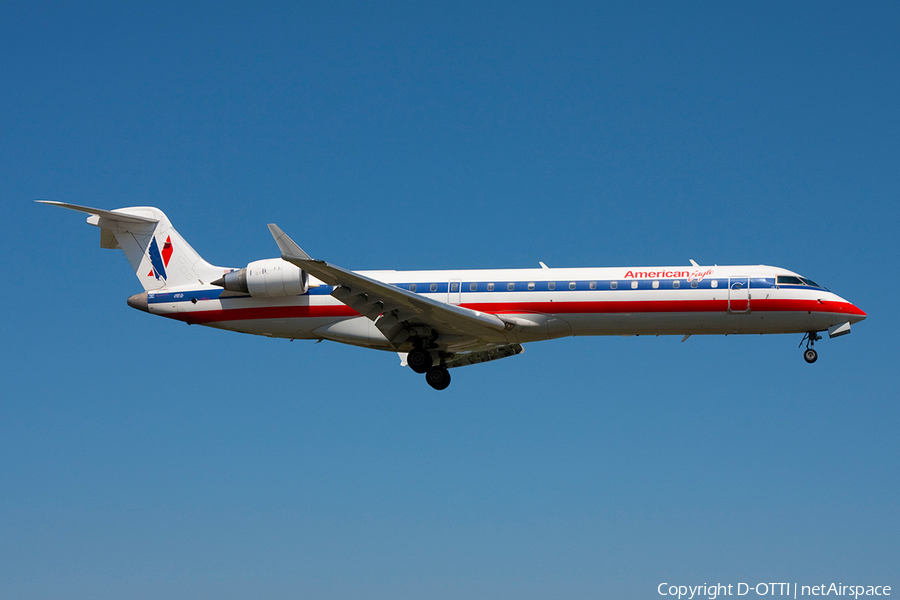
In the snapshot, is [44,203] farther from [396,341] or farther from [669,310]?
[669,310]

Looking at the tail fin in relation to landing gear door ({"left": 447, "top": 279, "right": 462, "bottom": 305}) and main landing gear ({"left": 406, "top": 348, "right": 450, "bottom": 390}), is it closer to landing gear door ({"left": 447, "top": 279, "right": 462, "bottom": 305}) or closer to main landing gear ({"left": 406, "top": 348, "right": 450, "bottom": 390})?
main landing gear ({"left": 406, "top": 348, "right": 450, "bottom": 390})

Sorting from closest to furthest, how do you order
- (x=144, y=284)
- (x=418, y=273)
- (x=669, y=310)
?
(x=669, y=310), (x=418, y=273), (x=144, y=284)

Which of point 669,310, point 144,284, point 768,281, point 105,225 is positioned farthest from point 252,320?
point 768,281

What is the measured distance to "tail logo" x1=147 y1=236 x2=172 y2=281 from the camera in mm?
29031

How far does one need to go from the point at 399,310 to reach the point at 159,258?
860 centimetres

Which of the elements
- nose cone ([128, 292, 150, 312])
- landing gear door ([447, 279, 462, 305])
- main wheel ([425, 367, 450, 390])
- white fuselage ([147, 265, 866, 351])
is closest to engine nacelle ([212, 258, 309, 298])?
white fuselage ([147, 265, 866, 351])

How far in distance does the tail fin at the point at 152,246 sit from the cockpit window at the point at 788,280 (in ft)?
52.8

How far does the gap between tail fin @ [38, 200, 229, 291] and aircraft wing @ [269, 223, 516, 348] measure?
5.81 meters

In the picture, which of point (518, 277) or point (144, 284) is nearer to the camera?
point (518, 277)

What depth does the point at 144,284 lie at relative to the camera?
29.2m

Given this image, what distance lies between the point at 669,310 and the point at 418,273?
7064 millimetres

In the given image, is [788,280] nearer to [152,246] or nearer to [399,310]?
[399,310]

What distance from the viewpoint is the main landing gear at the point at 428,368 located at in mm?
27234

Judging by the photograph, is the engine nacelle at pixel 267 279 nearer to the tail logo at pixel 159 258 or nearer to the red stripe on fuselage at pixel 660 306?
the tail logo at pixel 159 258
